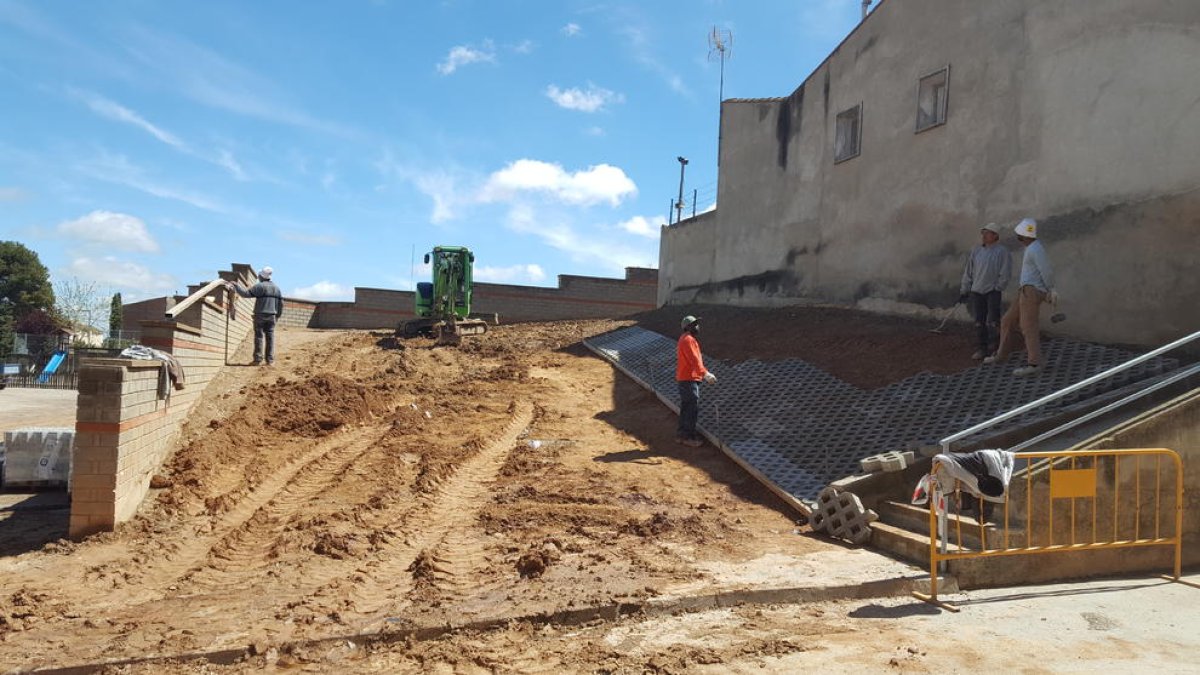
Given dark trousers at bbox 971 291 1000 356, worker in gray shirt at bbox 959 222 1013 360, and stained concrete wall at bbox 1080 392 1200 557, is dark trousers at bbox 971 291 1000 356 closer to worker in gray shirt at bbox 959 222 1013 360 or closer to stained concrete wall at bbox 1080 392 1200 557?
worker in gray shirt at bbox 959 222 1013 360

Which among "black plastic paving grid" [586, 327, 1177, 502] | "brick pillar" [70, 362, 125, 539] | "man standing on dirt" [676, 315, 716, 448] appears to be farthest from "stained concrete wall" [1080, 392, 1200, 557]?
"brick pillar" [70, 362, 125, 539]

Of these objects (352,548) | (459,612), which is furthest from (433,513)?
(459,612)

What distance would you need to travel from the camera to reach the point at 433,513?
22.3 feet

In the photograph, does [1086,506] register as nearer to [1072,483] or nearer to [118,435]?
[1072,483]

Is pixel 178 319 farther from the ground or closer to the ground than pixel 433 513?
farther from the ground

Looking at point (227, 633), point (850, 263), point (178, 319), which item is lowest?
point (227, 633)

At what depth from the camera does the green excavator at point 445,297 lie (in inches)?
784

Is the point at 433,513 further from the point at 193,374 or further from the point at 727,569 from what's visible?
the point at 193,374

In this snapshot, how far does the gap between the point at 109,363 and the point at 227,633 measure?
3376 millimetres

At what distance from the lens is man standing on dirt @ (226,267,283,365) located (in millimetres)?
12438

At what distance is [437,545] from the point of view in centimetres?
590

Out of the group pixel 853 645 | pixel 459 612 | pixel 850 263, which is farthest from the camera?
pixel 850 263

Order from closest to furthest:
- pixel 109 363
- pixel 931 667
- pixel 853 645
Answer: pixel 931 667
pixel 853 645
pixel 109 363

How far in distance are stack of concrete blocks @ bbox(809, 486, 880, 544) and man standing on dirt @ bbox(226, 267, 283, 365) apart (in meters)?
9.90
